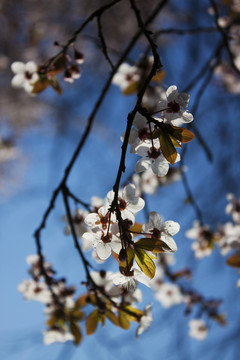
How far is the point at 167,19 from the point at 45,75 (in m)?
5.86

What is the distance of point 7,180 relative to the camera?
831cm

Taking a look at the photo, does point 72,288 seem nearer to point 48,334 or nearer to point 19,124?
point 48,334

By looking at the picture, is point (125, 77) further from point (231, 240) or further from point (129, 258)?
point (129, 258)

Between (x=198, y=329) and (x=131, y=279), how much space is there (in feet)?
8.09

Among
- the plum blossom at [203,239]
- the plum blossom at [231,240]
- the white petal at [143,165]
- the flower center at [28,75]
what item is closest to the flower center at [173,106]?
the white petal at [143,165]

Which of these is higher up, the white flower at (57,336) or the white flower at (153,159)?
the white flower at (57,336)

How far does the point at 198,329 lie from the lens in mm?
2844

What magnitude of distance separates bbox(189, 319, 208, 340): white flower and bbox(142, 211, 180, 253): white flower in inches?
97.1

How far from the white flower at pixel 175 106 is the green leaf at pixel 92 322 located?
63 cm

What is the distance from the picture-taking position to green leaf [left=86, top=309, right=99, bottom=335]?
0.99 metres

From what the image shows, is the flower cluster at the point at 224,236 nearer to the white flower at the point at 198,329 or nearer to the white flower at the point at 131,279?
the white flower at the point at 131,279

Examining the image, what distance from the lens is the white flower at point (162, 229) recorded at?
2.34ft

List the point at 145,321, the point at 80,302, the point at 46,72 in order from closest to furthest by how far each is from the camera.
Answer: the point at 145,321 → the point at 46,72 → the point at 80,302

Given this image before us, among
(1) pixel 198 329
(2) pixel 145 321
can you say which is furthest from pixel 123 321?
(1) pixel 198 329
